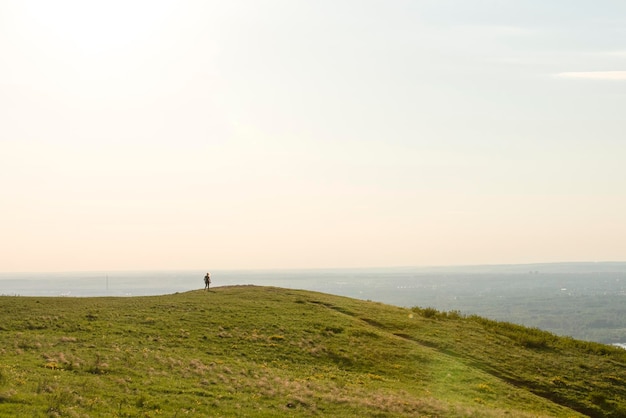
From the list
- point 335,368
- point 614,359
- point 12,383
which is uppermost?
point 12,383

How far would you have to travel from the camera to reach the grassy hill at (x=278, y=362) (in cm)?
2670

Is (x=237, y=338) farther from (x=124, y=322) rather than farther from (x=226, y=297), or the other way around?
(x=226, y=297)

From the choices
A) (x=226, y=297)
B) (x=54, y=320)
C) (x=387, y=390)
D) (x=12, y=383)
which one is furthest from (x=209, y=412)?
(x=226, y=297)

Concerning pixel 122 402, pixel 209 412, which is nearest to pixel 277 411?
pixel 209 412

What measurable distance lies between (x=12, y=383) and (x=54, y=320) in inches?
719

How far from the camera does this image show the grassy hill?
87.6 feet

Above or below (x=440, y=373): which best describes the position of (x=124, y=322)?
above

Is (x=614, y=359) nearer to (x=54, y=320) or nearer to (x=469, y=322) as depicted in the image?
(x=469, y=322)

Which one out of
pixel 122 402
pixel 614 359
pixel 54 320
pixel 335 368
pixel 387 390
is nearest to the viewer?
pixel 122 402

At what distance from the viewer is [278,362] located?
37719 mm

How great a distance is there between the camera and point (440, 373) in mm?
39500

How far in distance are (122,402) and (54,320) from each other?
69.5 feet

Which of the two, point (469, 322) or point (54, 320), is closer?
point (54, 320)

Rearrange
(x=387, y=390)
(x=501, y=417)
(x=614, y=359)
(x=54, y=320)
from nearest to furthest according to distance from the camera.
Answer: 1. (x=501, y=417)
2. (x=387, y=390)
3. (x=54, y=320)
4. (x=614, y=359)
